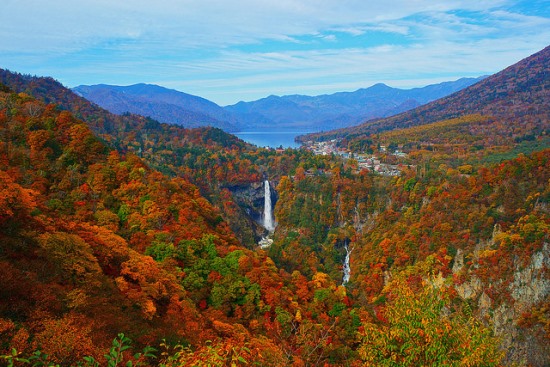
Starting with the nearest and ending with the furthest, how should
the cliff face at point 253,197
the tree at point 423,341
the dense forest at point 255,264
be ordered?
1. the tree at point 423,341
2. the dense forest at point 255,264
3. the cliff face at point 253,197

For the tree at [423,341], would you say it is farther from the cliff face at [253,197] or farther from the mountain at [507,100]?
the mountain at [507,100]

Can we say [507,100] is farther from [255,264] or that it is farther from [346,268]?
[255,264]

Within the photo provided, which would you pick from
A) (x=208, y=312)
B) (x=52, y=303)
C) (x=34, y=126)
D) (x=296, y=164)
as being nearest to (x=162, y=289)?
(x=208, y=312)

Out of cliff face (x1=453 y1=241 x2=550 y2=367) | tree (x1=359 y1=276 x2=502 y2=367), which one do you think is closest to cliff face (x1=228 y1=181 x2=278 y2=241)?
cliff face (x1=453 y1=241 x2=550 y2=367)

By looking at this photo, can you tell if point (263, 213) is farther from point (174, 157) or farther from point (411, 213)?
point (411, 213)

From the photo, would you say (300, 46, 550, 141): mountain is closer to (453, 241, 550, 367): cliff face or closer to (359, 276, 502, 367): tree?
(453, 241, 550, 367): cliff face

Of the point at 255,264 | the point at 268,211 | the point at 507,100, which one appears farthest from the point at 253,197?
the point at 507,100

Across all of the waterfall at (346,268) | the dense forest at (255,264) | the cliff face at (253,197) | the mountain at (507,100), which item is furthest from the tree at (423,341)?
the mountain at (507,100)
